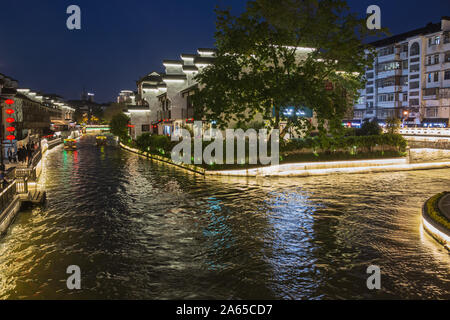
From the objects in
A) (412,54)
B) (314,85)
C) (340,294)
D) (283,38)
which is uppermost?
(412,54)

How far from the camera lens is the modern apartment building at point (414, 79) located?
2554 inches

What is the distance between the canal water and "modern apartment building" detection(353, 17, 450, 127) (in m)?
55.4

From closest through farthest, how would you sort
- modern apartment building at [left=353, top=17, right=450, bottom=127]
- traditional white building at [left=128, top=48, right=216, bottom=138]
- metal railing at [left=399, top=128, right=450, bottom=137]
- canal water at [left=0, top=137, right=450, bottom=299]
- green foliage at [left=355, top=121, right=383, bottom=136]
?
canal water at [left=0, top=137, right=450, bottom=299] < green foliage at [left=355, top=121, right=383, bottom=136] < traditional white building at [left=128, top=48, right=216, bottom=138] < metal railing at [left=399, top=128, right=450, bottom=137] < modern apartment building at [left=353, top=17, right=450, bottom=127]

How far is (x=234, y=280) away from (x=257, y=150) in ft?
63.1

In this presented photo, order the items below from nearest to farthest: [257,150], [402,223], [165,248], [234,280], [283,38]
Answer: [234,280]
[165,248]
[402,223]
[283,38]
[257,150]

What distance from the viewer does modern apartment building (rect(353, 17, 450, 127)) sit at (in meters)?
64.9

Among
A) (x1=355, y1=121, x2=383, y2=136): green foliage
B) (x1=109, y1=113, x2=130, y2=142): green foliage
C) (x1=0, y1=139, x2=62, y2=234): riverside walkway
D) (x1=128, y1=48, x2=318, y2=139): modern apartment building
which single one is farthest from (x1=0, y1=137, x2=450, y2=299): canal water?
(x1=109, y1=113, x2=130, y2=142): green foliage

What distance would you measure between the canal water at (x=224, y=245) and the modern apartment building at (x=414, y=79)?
55.4m

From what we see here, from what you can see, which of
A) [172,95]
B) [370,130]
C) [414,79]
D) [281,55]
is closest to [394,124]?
[414,79]

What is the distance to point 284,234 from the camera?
11633 mm

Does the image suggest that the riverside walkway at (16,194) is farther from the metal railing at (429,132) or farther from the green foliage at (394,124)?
the metal railing at (429,132)

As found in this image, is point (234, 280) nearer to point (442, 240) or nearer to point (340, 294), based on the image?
point (340, 294)

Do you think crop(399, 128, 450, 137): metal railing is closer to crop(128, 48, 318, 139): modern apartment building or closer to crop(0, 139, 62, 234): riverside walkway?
crop(128, 48, 318, 139): modern apartment building

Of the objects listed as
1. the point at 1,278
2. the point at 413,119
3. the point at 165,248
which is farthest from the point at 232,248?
the point at 413,119
